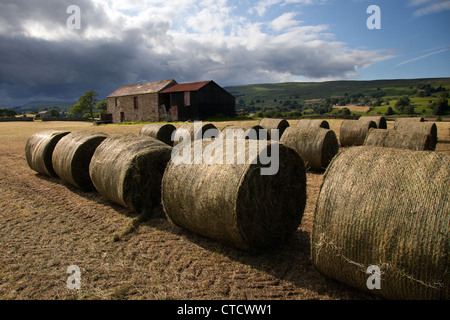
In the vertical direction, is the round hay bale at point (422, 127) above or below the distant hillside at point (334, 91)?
below

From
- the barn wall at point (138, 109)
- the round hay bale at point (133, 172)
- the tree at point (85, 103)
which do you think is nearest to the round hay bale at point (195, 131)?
the round hay bale at point (133, 172)

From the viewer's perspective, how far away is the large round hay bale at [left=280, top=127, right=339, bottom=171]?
35.3 ft

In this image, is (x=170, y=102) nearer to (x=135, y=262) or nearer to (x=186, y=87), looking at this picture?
(x=186, y=87)

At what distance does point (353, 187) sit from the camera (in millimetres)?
3480

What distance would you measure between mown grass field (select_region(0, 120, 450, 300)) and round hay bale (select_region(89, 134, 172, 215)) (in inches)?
17.5

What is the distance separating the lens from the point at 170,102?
38750 millimetres

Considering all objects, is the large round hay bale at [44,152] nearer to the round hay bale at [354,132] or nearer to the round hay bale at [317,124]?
the round hay bale at [317,124]

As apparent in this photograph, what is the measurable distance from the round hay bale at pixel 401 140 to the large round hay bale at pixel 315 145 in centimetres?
137

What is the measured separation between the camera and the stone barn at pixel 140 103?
39.1 m

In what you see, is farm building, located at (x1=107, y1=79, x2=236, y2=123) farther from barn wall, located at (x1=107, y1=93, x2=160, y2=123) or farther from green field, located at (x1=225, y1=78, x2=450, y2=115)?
green field, located at (x1=225, y1=78, x2=450, y2=115)

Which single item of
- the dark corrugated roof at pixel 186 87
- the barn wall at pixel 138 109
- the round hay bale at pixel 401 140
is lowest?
the round hay bale at pixel 401 140
